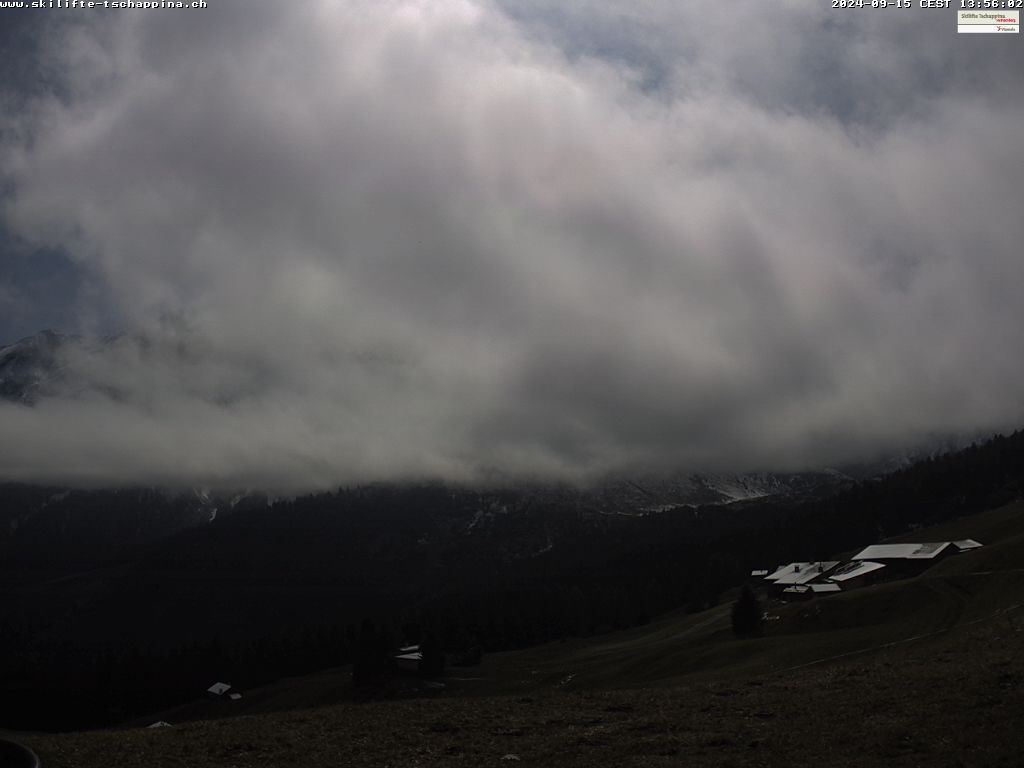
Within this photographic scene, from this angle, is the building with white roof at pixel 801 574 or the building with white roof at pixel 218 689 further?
the building with white roof at pixel 218 689

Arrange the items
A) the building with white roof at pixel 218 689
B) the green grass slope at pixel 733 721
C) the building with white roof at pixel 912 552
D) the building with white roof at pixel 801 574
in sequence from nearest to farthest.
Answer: the green grass slope at pixel 733 721 → the building with white roof at pixel 912 552 → the building with white roof at pixel 801 574 → the building with white roof at pixel 218 689

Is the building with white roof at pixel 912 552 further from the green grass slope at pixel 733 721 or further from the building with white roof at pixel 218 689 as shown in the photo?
the building with white roof at pixel 218 689

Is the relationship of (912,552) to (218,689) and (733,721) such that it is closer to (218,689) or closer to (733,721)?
(733,721)

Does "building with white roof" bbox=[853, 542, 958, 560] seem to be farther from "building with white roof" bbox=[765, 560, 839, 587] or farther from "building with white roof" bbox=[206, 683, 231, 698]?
"building with white roof" bbox=[206, 683, 231, 698]

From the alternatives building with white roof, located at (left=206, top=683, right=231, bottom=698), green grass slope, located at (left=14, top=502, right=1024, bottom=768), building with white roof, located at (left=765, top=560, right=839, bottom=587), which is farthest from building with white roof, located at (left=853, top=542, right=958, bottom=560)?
building with white roof, located at (left=206, top=683, right=231, bottom=698)

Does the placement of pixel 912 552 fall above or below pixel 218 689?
above

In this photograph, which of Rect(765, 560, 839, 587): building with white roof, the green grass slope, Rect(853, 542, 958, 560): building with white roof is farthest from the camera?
Rect(765, 560, 839, 587): building with white roof

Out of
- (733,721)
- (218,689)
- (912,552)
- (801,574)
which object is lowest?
(218,689)

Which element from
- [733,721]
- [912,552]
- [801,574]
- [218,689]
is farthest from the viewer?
[218,689]

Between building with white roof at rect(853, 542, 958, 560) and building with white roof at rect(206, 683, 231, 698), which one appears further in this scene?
building with white roof at rect(206, 683, 231, 698)

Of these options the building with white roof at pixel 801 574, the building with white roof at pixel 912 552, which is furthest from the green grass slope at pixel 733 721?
the building with white roof at pixel 801 574

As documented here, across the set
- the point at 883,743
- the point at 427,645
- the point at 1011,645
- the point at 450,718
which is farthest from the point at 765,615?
the point at 883,743

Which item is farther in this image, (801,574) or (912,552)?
(801,574)

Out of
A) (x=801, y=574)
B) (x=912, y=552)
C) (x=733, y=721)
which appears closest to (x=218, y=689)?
(x=801, y=574)
